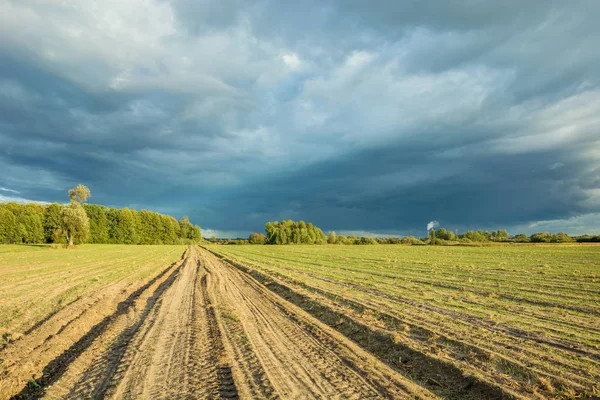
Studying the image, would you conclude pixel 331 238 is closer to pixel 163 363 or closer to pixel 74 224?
pixel 74 224

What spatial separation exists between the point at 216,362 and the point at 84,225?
261 feet

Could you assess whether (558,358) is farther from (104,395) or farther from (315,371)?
(104,395)

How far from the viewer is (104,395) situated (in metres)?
5.80

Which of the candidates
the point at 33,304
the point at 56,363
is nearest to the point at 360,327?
the point at 56,363

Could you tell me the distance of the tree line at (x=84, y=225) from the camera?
72.1 m

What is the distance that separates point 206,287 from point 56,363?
1068 cm

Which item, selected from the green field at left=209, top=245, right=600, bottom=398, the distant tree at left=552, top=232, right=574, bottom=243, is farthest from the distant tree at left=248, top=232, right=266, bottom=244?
the green field at left=209, top=245, right=600, bottom=398

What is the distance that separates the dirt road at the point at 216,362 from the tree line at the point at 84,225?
247ft

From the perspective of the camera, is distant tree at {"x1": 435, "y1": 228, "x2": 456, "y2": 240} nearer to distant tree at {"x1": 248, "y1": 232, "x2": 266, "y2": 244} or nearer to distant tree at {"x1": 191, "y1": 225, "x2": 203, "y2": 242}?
distant tree at {"x1": 248, "y1": 232, "x2": 266, "y2": 244}

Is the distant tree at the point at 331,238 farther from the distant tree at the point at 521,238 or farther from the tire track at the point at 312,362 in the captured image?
the tire track at the point at 312,362

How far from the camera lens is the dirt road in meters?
5.94

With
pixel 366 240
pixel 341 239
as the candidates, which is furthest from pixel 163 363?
pixel 341 239

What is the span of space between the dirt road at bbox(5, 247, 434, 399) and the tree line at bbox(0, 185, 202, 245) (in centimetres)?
7527

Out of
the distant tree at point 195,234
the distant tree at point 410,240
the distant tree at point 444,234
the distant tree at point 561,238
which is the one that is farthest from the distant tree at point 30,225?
the distant tree at point 561,238
